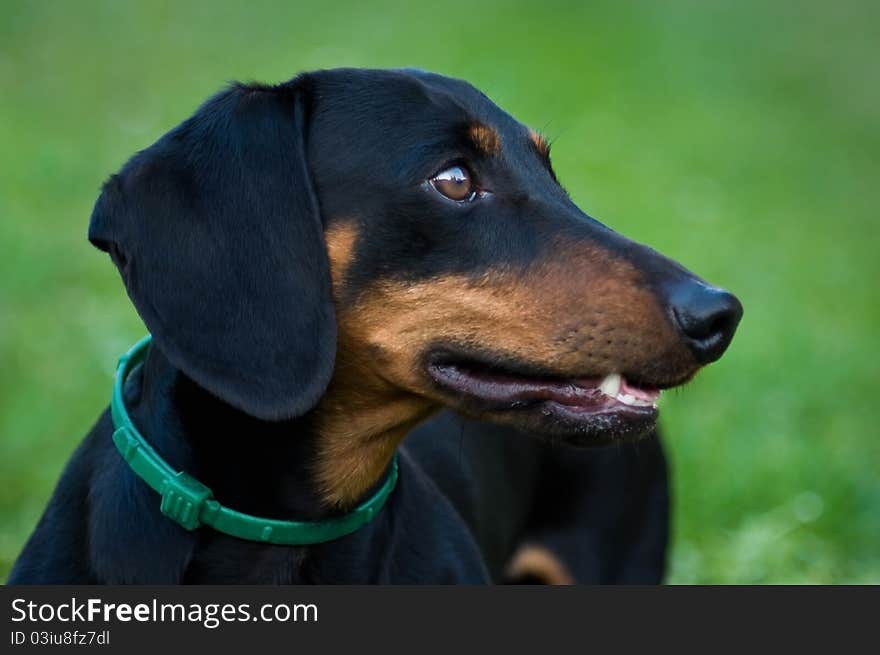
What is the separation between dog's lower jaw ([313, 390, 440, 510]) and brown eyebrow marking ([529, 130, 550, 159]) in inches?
34.3

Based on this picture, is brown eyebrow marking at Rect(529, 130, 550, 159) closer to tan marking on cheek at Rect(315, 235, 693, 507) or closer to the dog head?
the dog head

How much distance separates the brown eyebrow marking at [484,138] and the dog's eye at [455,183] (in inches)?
3.3

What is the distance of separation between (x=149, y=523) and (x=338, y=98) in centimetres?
125

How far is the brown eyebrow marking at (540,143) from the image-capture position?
161 inches

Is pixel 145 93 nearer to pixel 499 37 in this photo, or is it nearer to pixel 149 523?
pixel 499 37

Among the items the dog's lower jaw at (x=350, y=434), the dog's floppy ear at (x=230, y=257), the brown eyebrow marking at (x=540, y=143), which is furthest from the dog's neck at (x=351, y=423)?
the brown eyebrow marking at (x=540, y=143)

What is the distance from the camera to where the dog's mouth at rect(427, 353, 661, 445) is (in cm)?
354

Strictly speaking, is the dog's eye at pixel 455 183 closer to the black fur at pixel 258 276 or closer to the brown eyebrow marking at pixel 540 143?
the black fur at pixel 258 276


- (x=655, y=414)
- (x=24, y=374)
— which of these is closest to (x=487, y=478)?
(x=655, y=414)

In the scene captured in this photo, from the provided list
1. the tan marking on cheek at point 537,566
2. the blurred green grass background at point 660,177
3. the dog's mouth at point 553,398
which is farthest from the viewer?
the blurred green grass background at point 660,177

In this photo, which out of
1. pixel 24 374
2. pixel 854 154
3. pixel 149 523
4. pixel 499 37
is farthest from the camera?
pixel 499 37

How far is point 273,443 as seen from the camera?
3627 millimetres

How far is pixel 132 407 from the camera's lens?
3756 mm

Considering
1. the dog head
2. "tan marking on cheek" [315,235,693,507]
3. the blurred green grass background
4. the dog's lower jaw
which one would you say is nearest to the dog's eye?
the dog head
